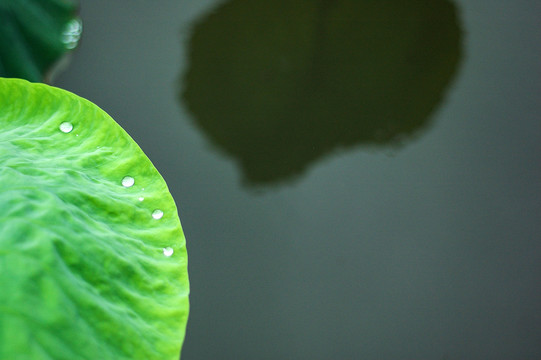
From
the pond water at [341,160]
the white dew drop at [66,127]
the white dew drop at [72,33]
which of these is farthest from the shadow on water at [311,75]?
the white dew drop at [66,127]

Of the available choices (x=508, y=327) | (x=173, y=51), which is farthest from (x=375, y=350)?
(x=173, y=51)

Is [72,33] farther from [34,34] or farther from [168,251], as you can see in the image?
[168,251]

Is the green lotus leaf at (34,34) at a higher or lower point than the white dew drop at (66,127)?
higher

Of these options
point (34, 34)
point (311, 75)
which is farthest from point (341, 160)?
point (34, 34)

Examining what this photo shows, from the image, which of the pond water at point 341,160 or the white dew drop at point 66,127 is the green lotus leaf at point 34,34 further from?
the white dew drop at point 66,127

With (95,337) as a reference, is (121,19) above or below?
above

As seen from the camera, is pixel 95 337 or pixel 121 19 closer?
pixel 95 337

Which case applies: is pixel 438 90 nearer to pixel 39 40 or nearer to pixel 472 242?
pixel 472 242
